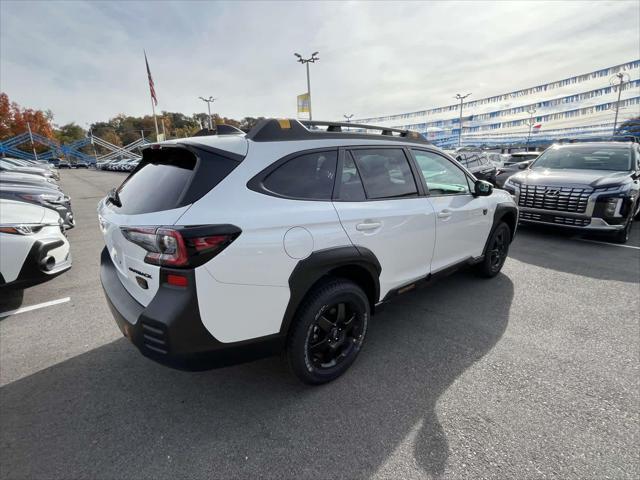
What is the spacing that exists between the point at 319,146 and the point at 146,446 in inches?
83.6

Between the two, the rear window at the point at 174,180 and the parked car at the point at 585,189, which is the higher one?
the rear window at the point at 174,180

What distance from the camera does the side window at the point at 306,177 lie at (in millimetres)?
2033

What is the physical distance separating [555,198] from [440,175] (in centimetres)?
391

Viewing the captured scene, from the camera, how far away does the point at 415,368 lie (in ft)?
8.51

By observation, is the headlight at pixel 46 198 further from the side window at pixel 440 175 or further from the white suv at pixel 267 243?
the side window at pixel 440 175

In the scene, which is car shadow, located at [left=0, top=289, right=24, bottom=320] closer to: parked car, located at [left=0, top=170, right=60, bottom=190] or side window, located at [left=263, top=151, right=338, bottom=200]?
side window, located at [left=263, top=151, right=338, bottom=200]

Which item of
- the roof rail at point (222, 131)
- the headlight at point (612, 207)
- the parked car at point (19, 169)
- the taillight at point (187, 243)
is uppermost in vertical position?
the parked car at point (19, 169)

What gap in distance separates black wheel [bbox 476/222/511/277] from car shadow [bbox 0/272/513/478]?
1300 mm

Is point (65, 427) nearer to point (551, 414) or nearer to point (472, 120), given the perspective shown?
point (551, 414)

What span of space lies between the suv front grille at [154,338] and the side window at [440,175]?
2446 millimetres

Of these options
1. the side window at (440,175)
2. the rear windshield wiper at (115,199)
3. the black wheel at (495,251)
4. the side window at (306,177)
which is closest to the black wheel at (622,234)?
the black wheel at (495,251)

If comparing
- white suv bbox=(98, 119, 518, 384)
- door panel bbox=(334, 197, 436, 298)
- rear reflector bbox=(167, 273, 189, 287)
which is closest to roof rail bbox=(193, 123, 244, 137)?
white suv bbox=(98, 119, 518, 384)

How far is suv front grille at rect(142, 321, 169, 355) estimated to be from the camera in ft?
5.74

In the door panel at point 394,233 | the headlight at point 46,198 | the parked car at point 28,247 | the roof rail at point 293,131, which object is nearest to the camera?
the roof rail at point 293,131
